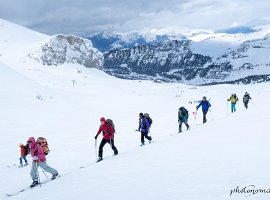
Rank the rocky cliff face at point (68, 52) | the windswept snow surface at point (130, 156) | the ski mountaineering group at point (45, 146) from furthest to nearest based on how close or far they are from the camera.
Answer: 1. the rocky cliff face at point (68, 52)
2. the ski mountaineering group at point (45, 146)
3. the windswept snow surface at point (130, 156)

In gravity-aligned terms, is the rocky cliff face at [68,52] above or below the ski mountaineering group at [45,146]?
above

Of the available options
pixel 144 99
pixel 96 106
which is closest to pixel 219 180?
pixel 96 106

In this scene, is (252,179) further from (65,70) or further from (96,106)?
(65,70)

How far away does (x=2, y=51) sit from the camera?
65250 millimetres

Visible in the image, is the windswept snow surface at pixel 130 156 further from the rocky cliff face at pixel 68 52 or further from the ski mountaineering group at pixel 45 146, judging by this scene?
the rocky cliff face at pixel 68 52

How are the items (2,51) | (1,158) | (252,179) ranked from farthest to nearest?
(2,51) < (1,158) < (252,179)

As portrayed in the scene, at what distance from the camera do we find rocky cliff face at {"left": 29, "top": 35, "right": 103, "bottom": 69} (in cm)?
7181

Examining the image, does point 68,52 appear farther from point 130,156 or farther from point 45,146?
point 45,146

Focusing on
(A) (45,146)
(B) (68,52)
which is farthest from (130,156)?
(B) (68,52)

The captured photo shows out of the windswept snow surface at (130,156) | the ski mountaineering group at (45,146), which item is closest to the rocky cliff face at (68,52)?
the windswept snow surface at (130,156)

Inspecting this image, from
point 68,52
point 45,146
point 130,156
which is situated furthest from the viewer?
point 68,52

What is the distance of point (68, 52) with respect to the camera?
82875 mm

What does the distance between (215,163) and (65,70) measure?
205ft

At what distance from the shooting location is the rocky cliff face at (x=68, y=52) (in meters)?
71.8
